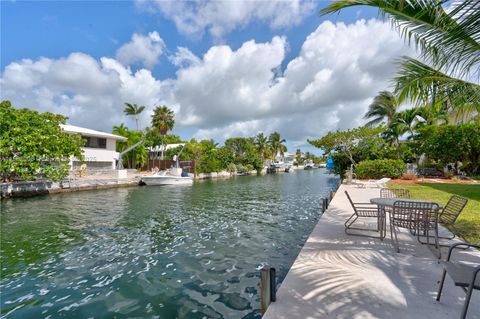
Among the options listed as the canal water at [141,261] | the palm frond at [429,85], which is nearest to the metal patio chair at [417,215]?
the palm frond at [429,85]

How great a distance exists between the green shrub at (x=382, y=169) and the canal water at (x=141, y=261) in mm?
14796

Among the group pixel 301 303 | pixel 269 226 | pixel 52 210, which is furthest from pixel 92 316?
pixel 52 210

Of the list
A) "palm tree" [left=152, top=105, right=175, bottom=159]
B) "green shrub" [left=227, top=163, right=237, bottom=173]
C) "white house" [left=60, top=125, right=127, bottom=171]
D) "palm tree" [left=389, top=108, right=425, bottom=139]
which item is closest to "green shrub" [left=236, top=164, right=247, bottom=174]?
"green shrub" [left=227, top=163, right=237, bottom=173]

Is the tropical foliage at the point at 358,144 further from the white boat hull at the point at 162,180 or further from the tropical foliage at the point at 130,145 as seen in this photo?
the tropical foliage at the point at 130,145

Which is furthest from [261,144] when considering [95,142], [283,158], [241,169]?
[95,142]

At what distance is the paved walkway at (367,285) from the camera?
313cm

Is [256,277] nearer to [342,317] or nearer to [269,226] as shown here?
[342,317]

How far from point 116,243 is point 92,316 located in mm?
4216

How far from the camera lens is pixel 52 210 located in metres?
14.1

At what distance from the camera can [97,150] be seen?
107 ft

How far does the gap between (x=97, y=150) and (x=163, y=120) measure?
18.1 m

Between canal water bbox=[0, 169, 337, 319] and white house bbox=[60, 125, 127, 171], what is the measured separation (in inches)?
795

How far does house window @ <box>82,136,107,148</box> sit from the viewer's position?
32.2 meters

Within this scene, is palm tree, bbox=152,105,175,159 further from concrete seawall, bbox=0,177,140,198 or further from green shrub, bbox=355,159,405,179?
green shrub, bbox=355,159,405,179
